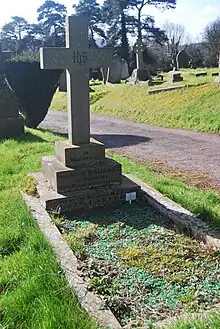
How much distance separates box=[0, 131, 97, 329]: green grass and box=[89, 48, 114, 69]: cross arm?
1874mm

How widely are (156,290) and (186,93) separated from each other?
43.7 ft

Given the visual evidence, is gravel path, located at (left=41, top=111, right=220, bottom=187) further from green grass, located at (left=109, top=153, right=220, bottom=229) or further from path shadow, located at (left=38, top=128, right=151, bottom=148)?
green grass, located at (left=109, top=153, right=220, bottom=229)

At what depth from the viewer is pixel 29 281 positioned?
2900mm

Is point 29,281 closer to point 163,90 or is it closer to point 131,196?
point 131,196

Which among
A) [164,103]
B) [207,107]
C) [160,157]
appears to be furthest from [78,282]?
[164,103]

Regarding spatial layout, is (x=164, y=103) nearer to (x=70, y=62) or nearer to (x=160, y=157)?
(x=160, y=157)

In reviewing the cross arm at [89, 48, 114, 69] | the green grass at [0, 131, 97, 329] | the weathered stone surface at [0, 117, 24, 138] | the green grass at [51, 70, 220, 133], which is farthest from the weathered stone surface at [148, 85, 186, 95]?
the green grass at [0, 131, 97, 329]

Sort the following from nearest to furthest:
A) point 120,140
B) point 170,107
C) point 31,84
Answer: point 120,140 < point 31,84 < point 170,107

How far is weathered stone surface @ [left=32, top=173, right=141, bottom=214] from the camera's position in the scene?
4459mm

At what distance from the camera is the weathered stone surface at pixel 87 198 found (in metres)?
4.46

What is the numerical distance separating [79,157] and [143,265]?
186 cm

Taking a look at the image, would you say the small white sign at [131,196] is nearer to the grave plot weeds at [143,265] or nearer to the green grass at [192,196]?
the grave plot weeds at [143,265]

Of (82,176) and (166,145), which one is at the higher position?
(82,176)

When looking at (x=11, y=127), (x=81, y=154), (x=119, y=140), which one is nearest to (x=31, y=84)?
(x=11, y=127)
